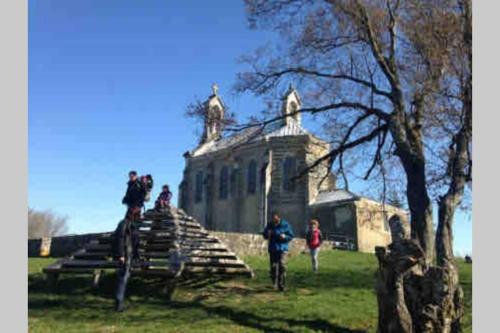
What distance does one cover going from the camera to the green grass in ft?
30.2

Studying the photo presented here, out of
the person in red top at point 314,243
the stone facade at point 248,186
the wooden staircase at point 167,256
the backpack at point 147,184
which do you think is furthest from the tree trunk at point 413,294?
the stone facade at point 248,186

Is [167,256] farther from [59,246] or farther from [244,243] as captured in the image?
[59,246]

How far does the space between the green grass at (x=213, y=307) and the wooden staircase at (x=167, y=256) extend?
447 mm

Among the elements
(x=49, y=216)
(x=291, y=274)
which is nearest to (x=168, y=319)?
(x=291, y=274)

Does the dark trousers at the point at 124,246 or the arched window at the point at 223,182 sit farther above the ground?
the arched window at the point at 223,182

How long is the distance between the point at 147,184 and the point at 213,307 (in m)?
3.62

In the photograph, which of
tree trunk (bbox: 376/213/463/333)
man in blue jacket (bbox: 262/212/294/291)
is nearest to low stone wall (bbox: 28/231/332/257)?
man in blue jacket (bbox: 262/212/294/291)

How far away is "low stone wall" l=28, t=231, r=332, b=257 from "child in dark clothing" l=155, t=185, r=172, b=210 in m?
4.07

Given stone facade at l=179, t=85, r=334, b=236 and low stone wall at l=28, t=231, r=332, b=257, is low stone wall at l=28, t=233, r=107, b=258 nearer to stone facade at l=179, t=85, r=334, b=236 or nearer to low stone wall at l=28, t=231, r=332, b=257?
low stone wall at l=28, t=231, r=332, b=257

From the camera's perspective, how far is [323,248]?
93.0 feet

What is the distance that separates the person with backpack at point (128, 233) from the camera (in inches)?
419

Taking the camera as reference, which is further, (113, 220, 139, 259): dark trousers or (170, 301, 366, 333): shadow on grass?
(113, 220, 139, 259): dark trousers

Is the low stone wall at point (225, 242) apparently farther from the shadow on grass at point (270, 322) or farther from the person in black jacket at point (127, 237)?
the shadow on grass at point (270, 322)

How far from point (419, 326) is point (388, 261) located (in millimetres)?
1130
